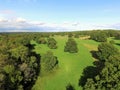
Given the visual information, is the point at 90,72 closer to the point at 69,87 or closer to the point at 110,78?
the point at 69,87

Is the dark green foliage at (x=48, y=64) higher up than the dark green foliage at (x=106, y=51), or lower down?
lower down

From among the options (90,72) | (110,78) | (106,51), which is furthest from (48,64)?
(110,78)

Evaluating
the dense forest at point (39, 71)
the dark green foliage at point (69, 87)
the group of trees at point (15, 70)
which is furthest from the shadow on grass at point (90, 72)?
the group of trees at point (15, 70)

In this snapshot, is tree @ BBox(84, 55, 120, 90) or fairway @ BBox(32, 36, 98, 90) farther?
fairway @ BBox(32, 36, 98, 90)

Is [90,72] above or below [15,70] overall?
below

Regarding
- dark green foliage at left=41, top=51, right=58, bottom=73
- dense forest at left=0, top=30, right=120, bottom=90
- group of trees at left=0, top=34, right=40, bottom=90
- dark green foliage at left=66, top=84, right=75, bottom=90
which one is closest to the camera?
dense forest at left=0, top=30, right=120, bottom=90

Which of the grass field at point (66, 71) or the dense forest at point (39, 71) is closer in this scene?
the dense forest at point (39, 71)

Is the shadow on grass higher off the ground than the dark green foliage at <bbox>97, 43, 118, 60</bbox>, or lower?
lower

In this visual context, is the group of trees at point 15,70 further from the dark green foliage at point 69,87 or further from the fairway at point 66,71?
the dark green foliage at point 69,87

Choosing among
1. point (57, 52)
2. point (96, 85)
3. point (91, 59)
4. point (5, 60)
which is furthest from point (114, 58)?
point (57, 52)

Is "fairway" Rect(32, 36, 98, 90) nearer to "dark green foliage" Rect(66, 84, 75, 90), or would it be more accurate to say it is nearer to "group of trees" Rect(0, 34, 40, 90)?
"dark green foliage" Rect(66, 84, 75, 90)

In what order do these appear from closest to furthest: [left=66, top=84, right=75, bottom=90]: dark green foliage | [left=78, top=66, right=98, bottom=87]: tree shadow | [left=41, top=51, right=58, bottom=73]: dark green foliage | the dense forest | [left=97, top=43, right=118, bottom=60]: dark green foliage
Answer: the dense forest < [left=66, top=84, right=75, bottom=90]: dark green foliage < [left=78, top=66, right=98, bottom=87]: tree shadow < [left=41, top=51, right=58, bottom=73]: dark green foliage < [left=97, top=43, right=118, bottom=60]: dark green foliage

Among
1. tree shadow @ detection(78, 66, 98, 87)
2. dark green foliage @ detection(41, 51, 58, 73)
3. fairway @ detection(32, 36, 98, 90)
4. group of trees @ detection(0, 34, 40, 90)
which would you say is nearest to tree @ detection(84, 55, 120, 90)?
group of trees @ detection(0, 34, 40, 90)
